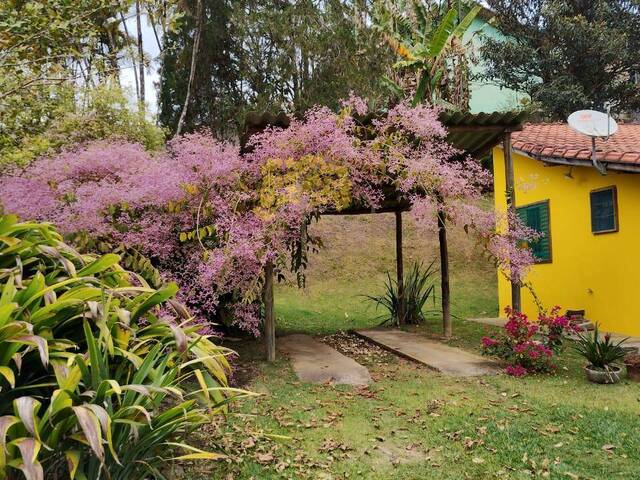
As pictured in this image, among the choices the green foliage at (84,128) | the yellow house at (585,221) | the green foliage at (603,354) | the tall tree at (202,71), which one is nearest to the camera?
the green foliage at (603,354)

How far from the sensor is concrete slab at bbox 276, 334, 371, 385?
6000 millimetres

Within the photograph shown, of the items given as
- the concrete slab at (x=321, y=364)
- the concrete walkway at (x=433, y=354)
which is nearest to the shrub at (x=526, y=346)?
the concrete walkway at (x=433, y=354)

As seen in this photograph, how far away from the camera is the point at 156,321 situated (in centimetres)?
375

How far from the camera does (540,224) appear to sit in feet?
34.0

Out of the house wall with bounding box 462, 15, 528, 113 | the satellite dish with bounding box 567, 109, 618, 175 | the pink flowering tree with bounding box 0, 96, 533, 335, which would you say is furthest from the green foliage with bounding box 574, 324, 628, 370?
the house wall with bounding box 462, 15, 528, 113

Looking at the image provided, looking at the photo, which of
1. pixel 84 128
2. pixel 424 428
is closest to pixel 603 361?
pixel 424 428

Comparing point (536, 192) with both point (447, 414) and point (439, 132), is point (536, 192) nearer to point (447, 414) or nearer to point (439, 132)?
point (439, 132)

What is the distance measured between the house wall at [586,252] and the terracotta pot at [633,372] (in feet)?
9.02

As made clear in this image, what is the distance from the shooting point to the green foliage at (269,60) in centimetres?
1669

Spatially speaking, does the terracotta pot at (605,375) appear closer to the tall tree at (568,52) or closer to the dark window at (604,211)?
the dark window at (604,211)

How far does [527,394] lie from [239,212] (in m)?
3.70

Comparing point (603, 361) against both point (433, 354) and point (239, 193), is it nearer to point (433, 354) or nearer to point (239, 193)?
point (433, 354)

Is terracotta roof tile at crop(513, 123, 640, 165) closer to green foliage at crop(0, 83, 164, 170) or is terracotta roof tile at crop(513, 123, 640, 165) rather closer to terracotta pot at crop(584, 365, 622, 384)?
terracotta pot at crop(584, 365, 622, 384)

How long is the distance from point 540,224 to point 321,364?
19.8 feet
